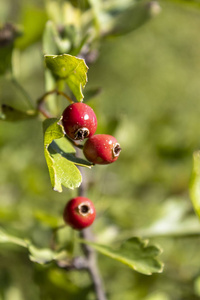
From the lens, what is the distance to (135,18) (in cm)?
115

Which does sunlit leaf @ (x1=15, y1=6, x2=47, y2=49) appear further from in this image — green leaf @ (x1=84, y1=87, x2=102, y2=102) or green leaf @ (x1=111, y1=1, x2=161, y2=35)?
green leaf @ (x1=84, y1=87, x2=102, y2=102)

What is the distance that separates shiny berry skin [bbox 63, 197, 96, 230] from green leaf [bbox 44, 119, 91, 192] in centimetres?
12

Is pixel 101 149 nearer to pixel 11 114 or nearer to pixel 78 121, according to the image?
pixel 78 121

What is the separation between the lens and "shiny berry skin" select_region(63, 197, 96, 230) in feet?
2.61

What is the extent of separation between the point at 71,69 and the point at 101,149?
0.17m

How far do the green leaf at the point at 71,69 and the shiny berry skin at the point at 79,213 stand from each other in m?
0.20

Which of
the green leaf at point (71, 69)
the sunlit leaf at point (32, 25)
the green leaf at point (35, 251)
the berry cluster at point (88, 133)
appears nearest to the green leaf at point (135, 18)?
the sunlit leaf at point (32, 25)

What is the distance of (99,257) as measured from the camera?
53.5 inches

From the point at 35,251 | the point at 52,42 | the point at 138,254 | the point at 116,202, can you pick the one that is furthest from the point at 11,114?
the point at 116,202

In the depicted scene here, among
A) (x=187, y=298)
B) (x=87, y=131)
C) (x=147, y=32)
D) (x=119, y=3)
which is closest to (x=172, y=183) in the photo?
(x=187, y=298)

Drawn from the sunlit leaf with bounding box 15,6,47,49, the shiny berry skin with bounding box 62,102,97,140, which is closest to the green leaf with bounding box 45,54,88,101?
the shiny berry skin with bounding box 62,102,97,140

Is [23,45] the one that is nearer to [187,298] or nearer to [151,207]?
[151,207]

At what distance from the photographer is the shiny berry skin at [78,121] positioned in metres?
0.69

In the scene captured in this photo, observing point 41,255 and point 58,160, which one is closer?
point 58,160
